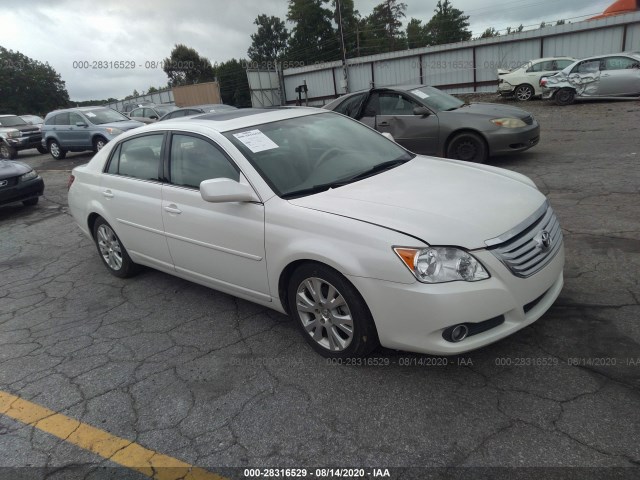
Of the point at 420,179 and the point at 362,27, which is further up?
the point at 362,27

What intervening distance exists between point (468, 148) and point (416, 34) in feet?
251

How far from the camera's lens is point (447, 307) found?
8.11 ft

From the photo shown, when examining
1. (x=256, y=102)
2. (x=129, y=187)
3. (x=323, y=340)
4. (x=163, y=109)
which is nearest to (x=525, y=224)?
(x=323, y=340)

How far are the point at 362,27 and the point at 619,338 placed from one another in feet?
209

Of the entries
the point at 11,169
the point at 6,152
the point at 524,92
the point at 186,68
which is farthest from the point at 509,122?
the point at 186,68

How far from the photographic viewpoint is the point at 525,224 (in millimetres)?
2809

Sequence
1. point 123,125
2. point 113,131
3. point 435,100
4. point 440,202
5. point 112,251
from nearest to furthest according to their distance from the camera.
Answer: point 440,202
point 112,251
point 435,100
point 113,131
point 123,125

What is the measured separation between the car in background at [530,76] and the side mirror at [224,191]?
54.0ft

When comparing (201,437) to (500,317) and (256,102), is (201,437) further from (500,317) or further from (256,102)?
(256,102)

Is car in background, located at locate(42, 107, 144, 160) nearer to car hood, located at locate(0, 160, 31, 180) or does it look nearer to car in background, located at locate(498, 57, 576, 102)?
car hood, located at locate(0, 160, 31, 180)

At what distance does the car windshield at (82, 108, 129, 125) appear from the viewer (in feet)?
46.9

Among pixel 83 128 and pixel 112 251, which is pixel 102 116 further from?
pixel 112 251

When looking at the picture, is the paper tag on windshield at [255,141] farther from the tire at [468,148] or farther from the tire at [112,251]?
the tire at [468,148]

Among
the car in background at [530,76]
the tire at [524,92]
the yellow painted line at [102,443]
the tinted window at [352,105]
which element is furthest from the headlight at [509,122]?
the tire at [524,92]
